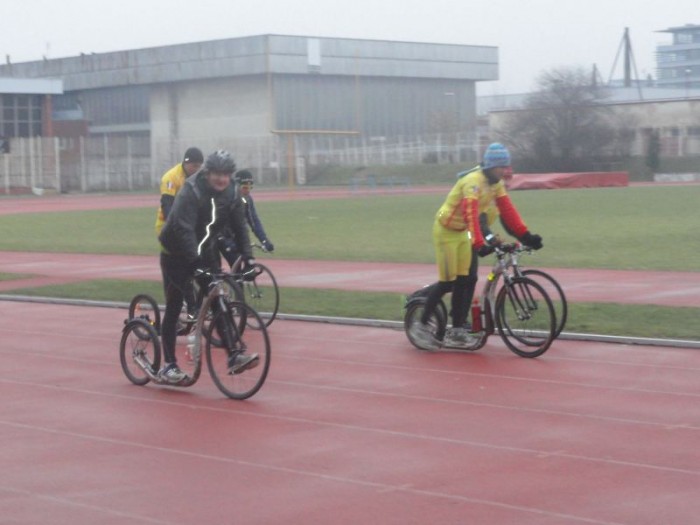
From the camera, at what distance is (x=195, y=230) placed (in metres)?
9.55

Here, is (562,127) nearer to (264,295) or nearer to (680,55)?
(264,295)

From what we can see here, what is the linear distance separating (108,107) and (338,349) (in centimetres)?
7945

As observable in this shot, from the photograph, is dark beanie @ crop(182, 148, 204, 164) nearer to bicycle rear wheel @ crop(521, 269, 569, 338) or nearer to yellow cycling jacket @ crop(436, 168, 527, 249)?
yellow cycling jacket @ crop(436, 168, 527, 249)

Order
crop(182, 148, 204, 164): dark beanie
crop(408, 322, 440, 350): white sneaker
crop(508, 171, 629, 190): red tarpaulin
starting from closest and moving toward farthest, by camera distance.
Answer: crop(408, 322, 440, 350): white sneaker, crop(182, 148, 204, 164): dark beanie, crop(508, 171, 629, 190): red tarpaulin

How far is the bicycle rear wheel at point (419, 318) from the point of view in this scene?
38.5ft

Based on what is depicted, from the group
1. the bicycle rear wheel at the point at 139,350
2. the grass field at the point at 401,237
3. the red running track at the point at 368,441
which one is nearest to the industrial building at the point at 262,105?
the grass field at the point at 401,237

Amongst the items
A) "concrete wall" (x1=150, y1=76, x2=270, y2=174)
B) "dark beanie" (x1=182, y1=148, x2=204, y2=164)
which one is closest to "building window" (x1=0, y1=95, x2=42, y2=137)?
"concrete wall" (x1=150, y1=76, x2=270, y2=174)

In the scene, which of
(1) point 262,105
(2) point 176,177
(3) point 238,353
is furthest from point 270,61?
(3) point 238,353

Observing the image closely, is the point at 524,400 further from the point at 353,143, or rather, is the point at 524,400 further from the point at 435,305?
the point at 353,143

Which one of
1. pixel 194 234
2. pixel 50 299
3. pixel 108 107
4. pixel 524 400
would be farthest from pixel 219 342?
pixel 108 107

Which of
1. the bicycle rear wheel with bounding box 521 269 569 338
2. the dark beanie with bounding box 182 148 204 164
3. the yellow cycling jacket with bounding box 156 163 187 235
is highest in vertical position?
the dark beanie with bounding box 182 148 204 164

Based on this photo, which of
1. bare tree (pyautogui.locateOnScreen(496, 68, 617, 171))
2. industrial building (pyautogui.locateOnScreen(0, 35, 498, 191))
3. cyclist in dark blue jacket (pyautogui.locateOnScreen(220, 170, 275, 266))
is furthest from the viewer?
industrial building (pyautogui.locateOnScreen(0, 35, 498, 191))

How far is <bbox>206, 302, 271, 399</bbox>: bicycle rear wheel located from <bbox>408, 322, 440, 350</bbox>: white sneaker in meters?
2.48

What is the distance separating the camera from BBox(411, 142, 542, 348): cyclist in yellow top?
Answer: 1121cm
